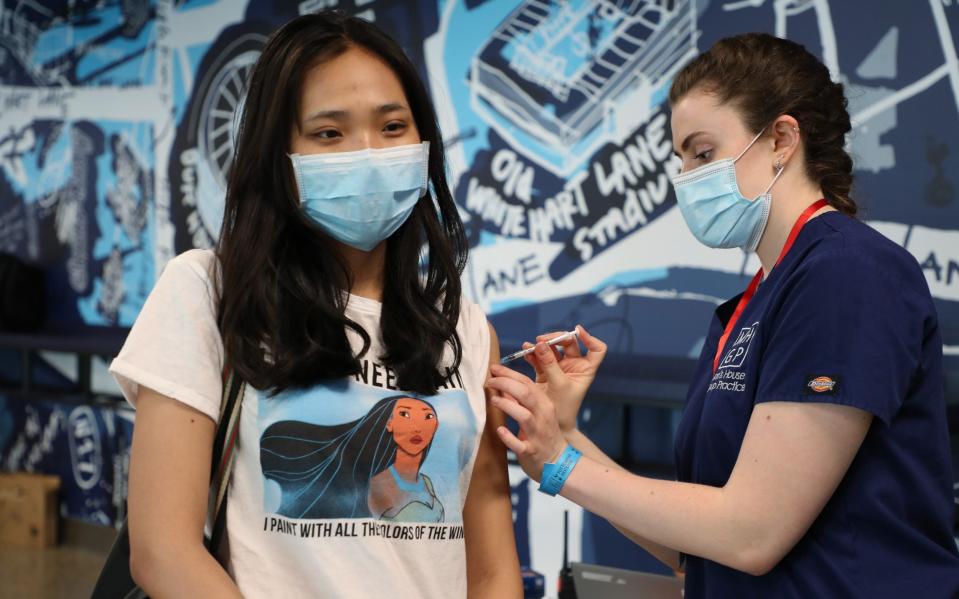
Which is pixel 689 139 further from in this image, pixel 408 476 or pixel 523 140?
pixel 523 140

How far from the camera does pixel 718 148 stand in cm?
154

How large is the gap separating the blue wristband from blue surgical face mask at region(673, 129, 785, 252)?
0.47 m

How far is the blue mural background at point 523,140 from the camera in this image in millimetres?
3006

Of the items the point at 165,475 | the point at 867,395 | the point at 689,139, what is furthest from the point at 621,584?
the point at 165,475

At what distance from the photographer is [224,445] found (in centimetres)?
122

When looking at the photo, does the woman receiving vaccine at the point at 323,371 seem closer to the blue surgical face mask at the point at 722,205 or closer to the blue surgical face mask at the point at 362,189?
the blue surgical face mask at the point at 362,189

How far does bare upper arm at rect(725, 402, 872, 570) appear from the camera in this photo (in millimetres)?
1236

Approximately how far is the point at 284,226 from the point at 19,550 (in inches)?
183

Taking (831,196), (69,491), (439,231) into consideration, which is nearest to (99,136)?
(69,491)

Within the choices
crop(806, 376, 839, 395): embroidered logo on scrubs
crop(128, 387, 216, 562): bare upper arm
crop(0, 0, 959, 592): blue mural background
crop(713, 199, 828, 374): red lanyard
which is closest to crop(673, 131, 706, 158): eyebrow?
crop(713, 199, 828, 374): red lanyard

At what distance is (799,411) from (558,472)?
1.25 ft

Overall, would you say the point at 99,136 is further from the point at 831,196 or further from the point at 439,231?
the point at 831,196

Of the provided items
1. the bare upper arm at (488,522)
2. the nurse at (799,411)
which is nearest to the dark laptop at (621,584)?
the nurse at (799,411)

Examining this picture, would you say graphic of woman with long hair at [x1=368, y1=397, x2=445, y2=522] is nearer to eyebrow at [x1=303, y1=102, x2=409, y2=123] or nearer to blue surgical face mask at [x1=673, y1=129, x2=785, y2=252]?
eyebrow at [x1=303, y1=102, x2=409, y2=123]
